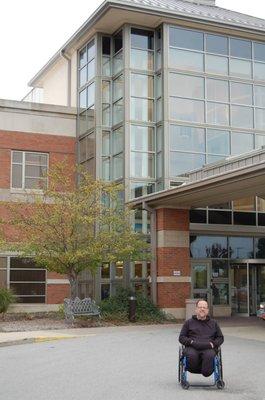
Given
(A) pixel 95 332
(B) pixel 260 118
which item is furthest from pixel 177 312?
(B) pixel 260 118

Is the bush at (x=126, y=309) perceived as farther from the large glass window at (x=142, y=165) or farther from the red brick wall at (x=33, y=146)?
the red brick wall at (x=33, y=146)

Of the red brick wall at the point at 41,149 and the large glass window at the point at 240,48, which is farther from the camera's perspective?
the red brick wall at the point at 41,149

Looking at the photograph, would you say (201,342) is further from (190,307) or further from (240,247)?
(240,247)

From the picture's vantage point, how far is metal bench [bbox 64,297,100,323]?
22.0m

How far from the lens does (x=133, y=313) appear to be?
22688 millimetres

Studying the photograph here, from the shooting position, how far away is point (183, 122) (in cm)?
2658

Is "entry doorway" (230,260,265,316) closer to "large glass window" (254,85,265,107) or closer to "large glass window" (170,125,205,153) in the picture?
"large glass window" (170,125,205,153)

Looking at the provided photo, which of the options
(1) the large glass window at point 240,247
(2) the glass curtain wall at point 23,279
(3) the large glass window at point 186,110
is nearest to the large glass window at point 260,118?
(3) the large glass window at point 186,110

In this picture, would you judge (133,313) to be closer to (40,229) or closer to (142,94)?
(40,229)

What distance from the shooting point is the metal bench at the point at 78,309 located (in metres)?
22.0

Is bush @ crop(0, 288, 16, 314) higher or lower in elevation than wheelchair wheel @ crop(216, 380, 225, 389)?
higher

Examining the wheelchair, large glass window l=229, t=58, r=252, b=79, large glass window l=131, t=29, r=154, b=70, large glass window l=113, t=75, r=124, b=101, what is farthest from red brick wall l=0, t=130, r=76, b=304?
the wheelchair

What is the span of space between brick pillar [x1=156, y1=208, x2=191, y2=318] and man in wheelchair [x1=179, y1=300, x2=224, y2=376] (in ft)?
46.5

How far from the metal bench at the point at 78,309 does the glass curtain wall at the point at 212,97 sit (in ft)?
21.3
